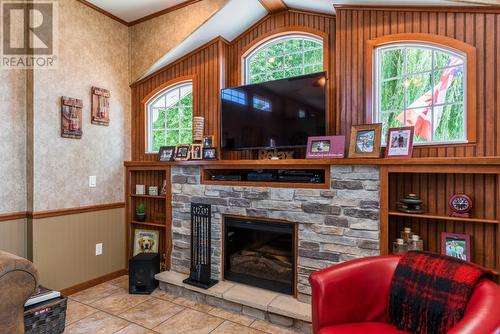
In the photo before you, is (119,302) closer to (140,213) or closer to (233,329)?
(140,213)

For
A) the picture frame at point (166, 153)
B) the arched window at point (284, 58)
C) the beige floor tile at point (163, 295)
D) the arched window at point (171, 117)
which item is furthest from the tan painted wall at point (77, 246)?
the arched window at point (284, 58)

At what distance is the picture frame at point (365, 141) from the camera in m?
2.24

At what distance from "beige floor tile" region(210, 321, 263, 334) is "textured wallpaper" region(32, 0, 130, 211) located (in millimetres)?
1980

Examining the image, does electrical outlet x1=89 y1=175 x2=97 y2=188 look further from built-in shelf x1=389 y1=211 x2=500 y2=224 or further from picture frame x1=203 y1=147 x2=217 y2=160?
built-in shelf x1=389 y1=211 x2=500 y2=224

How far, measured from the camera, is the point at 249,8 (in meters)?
2.88

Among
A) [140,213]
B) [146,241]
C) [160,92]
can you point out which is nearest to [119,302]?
[146,241]

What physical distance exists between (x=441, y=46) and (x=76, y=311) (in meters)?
3.85

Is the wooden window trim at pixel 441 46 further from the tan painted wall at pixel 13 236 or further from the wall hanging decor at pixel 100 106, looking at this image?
the tan painted wall at pixel 13 236

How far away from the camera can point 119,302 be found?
9.33ft

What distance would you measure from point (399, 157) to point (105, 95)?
3.15m

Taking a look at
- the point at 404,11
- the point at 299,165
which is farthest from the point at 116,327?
the point at 404,11

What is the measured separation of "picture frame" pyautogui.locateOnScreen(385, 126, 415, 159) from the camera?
85.4 inches

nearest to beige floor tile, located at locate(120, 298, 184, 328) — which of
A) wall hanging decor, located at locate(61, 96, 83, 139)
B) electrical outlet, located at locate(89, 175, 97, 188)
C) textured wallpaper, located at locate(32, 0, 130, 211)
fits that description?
textured wallpaper, located at locate(32, 0, 130, 211)

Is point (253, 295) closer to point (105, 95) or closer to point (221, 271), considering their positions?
point (221, 271)
